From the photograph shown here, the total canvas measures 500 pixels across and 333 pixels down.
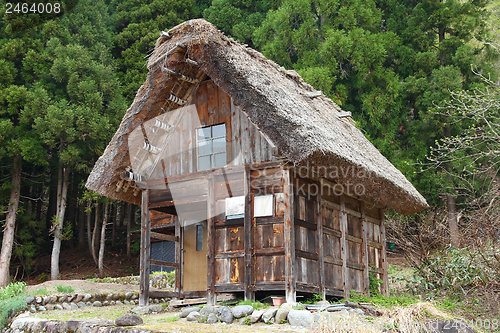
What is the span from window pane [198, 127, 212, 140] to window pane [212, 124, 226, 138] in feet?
0.45

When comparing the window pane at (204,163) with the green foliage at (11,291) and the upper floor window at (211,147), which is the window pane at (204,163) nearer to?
the upper floor window at (211,147)

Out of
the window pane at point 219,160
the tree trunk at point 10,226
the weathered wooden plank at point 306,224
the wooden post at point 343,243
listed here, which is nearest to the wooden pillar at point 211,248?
the window pane at point 219,160

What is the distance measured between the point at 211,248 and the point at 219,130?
8.71 ft

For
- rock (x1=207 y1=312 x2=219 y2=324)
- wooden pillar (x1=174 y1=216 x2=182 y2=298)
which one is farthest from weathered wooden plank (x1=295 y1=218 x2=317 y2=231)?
wooden pillar (x1=174 y1=216 x2=182 y2=298)

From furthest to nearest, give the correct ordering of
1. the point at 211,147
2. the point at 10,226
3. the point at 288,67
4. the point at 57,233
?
the point at 288,67 < the point at 57,233 < the point at 10,226 < the point at 211,147

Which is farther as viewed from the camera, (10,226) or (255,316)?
(10,226)

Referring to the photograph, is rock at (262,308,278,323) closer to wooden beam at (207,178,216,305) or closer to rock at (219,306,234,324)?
rock at (219,306,234,324)

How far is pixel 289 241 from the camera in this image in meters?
9.21

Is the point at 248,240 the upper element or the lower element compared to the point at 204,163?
lower

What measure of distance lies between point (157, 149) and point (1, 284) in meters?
9.98

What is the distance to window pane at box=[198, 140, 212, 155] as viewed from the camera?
1077 cm

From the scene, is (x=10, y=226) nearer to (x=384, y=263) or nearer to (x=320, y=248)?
(x=320, y=248)

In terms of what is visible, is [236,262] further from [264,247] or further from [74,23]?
[74,23]

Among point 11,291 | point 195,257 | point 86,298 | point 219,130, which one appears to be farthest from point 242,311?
point 11,291
